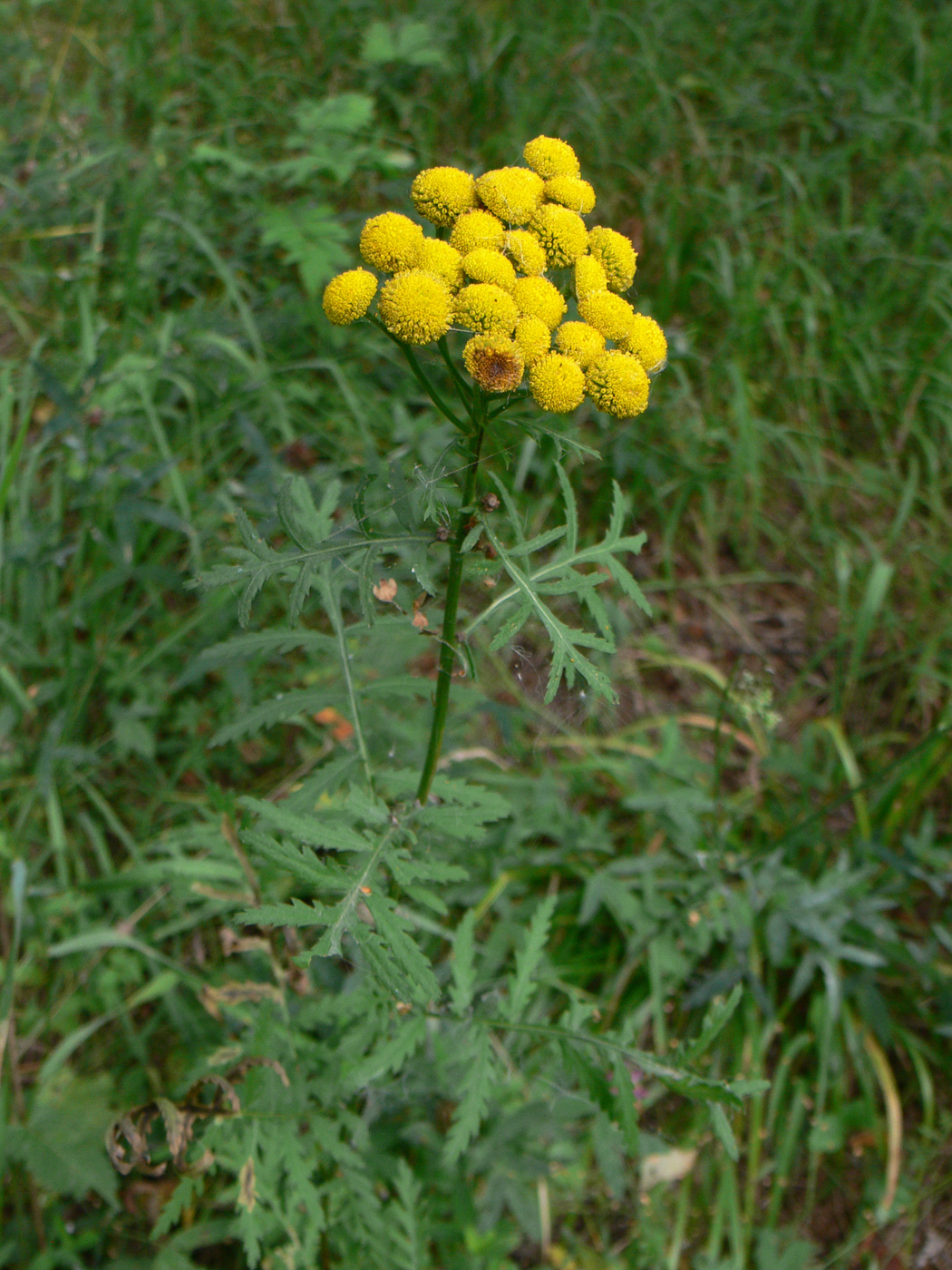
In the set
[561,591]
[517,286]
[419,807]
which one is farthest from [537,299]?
[419,807]

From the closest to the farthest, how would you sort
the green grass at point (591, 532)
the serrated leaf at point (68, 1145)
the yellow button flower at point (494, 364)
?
the yellow button flower at point (494, 364), the serrated leaf at point (68, 1145), the green grass at point (591, 532)

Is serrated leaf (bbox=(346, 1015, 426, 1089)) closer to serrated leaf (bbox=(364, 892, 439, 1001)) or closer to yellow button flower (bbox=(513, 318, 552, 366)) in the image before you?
serrated leaf (bbox=(364, 892, 439, 1001))

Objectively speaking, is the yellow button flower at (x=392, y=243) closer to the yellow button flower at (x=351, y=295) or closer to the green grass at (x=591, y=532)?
the yellow button flower at (x=351, y=295)

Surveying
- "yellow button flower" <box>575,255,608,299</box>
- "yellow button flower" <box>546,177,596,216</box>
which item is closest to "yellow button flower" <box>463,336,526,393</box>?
"yellow button flower" <box>575,255,608,299</box>

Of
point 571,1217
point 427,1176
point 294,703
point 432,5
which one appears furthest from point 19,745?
Answer: point 432,5

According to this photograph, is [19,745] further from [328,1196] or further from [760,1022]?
[760,1022]

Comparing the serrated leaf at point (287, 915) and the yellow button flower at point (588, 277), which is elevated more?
the yellow button flower at point (588, 277)

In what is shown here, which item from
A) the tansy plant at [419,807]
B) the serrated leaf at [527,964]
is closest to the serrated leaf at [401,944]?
the tansy plant at [419,807]
